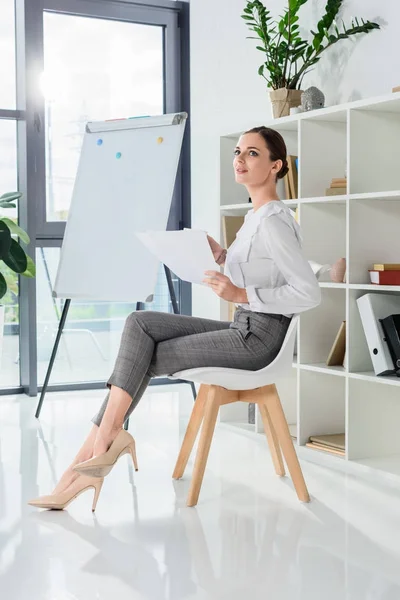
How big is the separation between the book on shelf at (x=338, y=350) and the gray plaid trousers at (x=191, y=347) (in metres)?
0.61

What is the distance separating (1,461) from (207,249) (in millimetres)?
1321

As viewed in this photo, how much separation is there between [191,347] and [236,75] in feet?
7.45

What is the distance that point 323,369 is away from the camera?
3.31 m

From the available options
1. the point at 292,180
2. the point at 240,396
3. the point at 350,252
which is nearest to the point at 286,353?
the point at 240,396

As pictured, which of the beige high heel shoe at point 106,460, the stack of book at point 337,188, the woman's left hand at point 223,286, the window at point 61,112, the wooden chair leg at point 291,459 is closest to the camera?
the beige high heel shoe at point 106,460

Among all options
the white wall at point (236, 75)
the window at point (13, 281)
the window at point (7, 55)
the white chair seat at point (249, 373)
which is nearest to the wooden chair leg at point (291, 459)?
the white chair seat at point (249, 373)

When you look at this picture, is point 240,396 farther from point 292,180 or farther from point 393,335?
point 292,180

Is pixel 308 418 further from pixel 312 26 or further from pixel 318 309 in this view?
pixel 312 26

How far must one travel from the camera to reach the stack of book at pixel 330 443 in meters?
3.31

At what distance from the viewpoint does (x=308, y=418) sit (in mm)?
3459

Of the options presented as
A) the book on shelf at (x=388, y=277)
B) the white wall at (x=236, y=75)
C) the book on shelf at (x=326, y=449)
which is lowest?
the book on shelf at (x=326, y=449)

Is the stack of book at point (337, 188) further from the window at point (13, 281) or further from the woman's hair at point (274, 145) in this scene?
the window at point (13, 281)

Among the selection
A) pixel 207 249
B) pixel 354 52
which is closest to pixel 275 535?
pixel 207 249

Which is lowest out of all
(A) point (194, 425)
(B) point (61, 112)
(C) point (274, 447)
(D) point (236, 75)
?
(C) point (274, 447)
